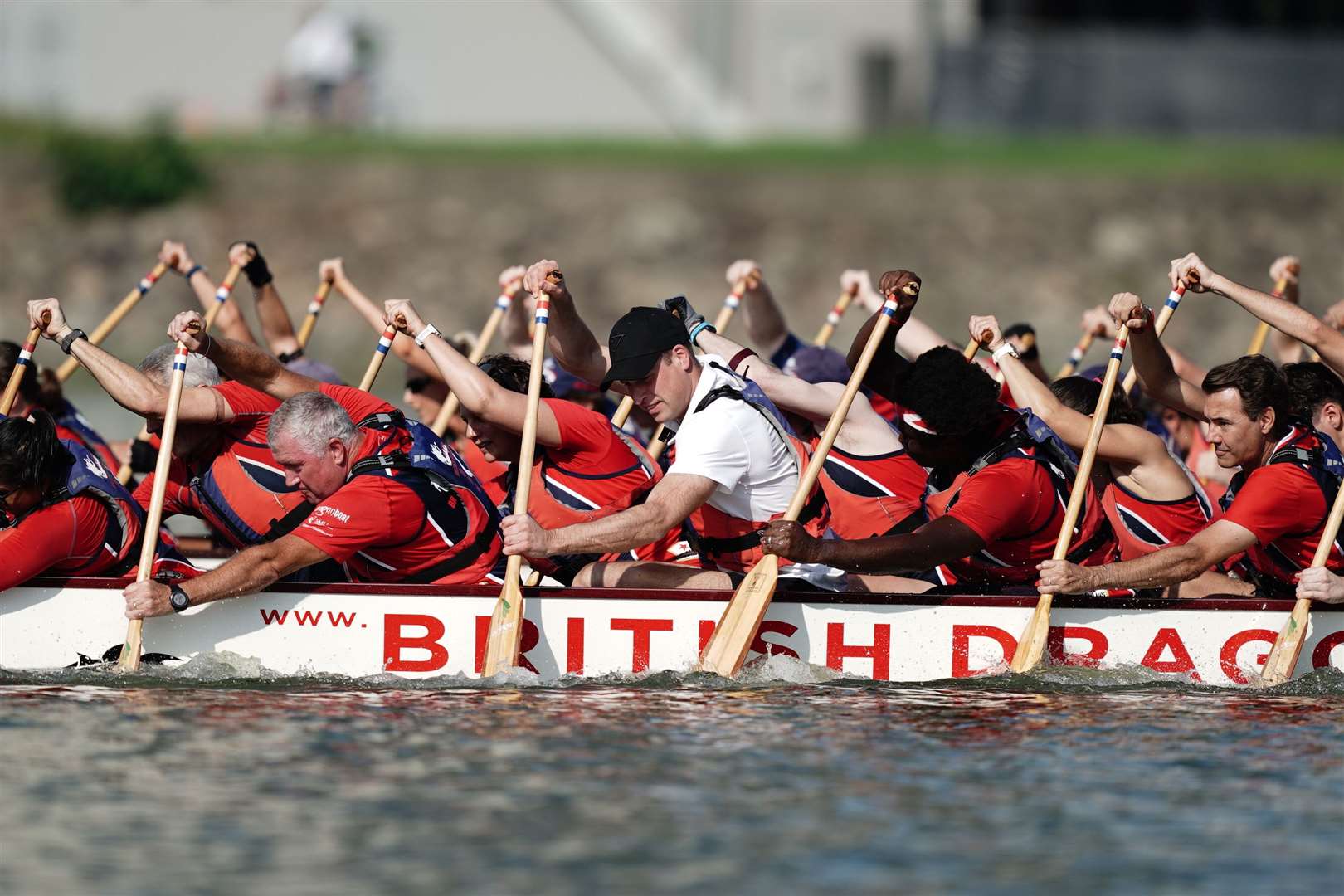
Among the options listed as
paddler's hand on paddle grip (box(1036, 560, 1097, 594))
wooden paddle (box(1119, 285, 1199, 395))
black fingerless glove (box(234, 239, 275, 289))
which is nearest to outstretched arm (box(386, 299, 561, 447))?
paddler's hand on paddle grip (box(1036, 560, 1097, 594))

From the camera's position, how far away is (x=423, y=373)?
13.2 m

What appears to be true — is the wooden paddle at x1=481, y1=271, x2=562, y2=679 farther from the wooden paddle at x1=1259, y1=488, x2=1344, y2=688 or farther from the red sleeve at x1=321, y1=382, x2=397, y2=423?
the wooden paddle at x1=1259, y1=488, x2=1344, y2=688

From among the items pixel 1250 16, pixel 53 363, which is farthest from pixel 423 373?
pixel 1250 16

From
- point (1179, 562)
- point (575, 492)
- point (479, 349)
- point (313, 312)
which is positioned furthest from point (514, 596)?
point (313, 312)

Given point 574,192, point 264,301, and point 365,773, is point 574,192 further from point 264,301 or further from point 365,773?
point 365,773

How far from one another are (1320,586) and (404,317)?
4.35m

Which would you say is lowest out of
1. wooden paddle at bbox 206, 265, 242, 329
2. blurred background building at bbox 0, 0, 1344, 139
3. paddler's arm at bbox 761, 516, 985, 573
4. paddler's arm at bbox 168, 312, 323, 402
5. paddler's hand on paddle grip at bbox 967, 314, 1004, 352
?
paddler's arm at bbox 761, 516, 985, 573

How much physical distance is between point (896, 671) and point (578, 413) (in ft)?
6.13

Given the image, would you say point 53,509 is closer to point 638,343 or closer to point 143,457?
point 143,457

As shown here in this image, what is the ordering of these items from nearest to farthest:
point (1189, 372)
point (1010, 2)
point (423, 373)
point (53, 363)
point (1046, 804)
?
point (1046, 804)
point (1189, 372)
point (423, 373)
point (53, 363)
point (1010, 2)

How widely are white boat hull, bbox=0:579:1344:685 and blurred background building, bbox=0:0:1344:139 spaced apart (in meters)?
23.3

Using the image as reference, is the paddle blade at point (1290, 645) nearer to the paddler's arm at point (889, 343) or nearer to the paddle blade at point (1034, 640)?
the paddle blade at point (1034, 640)

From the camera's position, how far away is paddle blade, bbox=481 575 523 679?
988 cm

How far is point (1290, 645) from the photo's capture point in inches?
395
